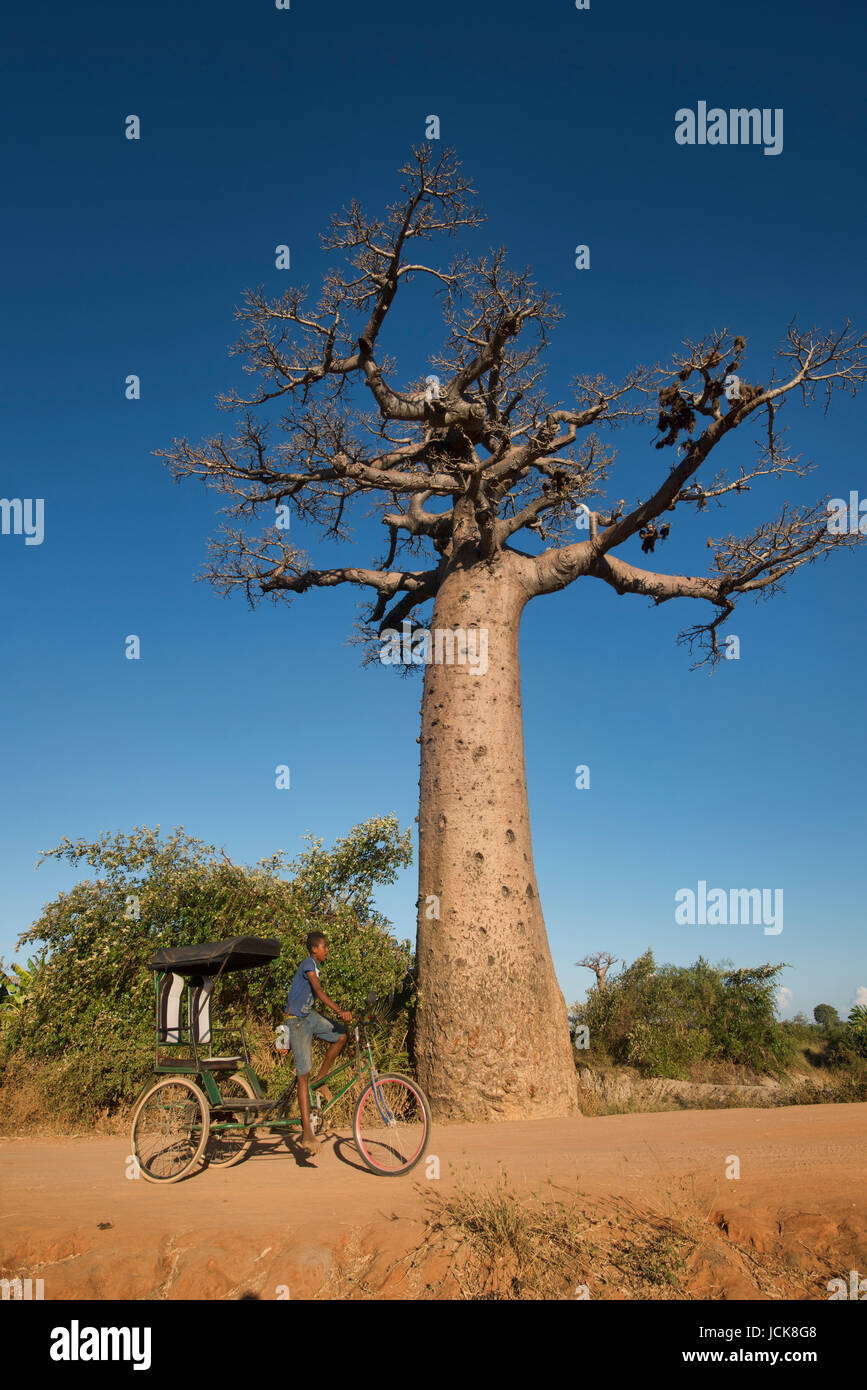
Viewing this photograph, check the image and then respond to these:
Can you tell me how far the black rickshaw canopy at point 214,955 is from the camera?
19.0ft

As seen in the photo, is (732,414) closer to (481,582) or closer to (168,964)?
(481,582)

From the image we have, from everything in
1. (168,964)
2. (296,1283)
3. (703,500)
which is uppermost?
(703,500)

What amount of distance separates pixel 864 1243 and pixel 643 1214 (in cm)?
96

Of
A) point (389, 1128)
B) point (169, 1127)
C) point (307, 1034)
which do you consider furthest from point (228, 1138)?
point (389, 1128)

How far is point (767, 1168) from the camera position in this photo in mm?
4855

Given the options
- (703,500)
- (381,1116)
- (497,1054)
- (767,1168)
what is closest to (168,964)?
(381,1116)

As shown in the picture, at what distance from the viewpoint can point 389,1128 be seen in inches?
219

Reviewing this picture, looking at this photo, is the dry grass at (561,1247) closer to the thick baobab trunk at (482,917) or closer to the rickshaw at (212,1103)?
the rickshaw at (212,1103)

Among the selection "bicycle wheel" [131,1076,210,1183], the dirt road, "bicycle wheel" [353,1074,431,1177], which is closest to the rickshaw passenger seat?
"bicycle wheel" [131,1076,210,1183]

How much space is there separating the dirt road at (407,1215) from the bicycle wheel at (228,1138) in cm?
13

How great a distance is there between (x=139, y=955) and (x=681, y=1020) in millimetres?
7044

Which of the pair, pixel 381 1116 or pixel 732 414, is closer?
pixel 381 1116

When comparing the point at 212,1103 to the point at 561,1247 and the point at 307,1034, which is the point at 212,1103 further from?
the point at 561,1247

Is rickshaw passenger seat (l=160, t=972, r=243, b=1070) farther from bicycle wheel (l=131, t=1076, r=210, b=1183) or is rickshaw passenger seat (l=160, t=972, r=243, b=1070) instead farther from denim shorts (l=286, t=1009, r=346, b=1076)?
denim shorts (l=286, t=1009, r=346, b=1076)
